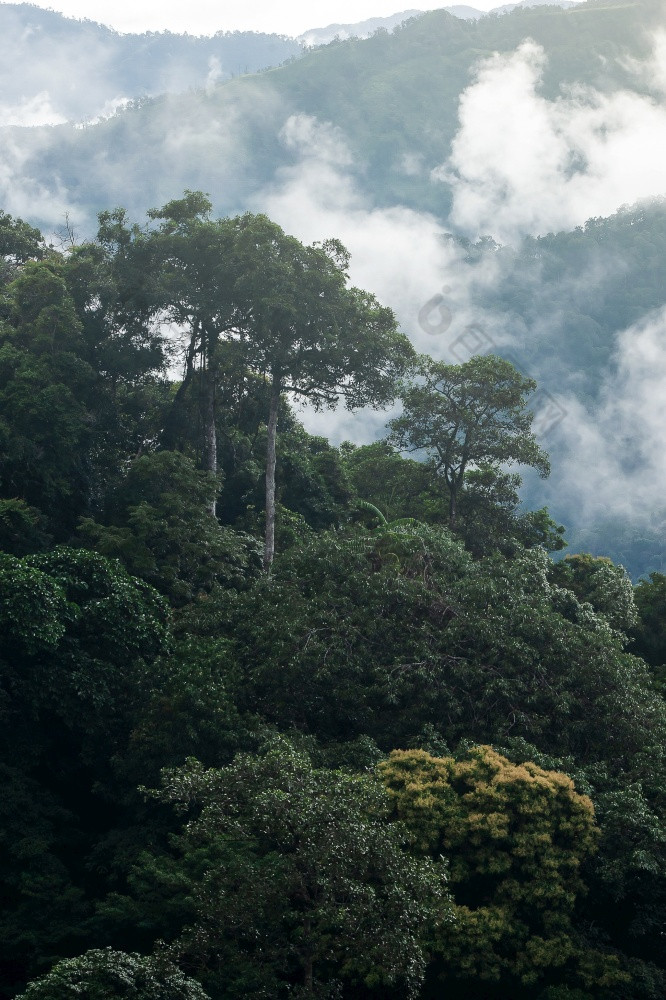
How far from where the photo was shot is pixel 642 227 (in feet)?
396

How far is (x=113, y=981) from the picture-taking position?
11.3 m

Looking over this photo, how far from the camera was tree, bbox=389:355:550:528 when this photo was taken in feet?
96.2

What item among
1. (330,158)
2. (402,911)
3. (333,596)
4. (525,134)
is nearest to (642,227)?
(525,134)

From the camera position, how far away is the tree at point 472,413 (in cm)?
2933

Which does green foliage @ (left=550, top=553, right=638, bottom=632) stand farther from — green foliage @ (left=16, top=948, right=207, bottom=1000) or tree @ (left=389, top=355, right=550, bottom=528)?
green foliage @ (left=16, top=948, right=207, bottom=1000)

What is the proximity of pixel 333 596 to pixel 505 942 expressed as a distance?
7.19 metres

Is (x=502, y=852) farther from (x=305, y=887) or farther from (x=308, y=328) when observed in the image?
(x=308, y=328)

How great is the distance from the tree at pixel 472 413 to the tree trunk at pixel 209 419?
5.28 metres

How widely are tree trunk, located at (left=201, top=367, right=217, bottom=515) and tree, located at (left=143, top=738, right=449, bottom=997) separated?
1443 cm

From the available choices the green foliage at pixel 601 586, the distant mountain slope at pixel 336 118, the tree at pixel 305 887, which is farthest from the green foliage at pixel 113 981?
the distant mountain slope at pixel 336 118

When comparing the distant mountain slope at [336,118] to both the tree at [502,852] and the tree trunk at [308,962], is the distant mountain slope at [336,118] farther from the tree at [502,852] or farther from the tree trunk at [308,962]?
the tree trunk at [308,962]

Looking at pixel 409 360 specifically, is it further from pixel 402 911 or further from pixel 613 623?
pixel 402 911

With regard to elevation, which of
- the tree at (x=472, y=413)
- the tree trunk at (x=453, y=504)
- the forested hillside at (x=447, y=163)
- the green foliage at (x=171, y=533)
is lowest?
the green foliage at (x=171, y=533)

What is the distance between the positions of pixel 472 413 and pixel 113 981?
20324 mm
